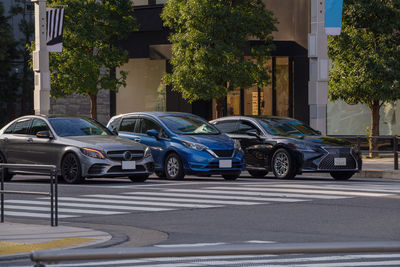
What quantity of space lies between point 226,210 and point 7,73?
1348 inches

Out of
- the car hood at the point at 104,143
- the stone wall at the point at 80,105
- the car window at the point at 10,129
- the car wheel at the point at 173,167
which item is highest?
the stone wall at the point at 80,105

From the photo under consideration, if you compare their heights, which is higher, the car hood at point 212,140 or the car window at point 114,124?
the car window at point 114,124

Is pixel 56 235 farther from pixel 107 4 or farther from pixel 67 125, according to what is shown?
pixel 107 4

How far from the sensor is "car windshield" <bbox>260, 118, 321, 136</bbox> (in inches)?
822

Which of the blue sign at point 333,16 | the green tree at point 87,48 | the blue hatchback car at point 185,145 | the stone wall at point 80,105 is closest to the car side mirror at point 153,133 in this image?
the blue hatchback car at point 185,145

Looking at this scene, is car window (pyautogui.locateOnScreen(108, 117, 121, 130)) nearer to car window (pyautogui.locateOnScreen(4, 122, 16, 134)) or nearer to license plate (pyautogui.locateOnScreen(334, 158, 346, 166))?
car window (pyautogui.locateOnScreen(4, 122, 16, 134))

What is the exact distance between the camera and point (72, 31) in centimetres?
3356

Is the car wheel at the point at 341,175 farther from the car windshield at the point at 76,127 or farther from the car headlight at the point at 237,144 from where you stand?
the car windshield at the point at 76,127

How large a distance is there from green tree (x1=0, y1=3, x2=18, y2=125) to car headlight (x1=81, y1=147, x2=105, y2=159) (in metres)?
26.9

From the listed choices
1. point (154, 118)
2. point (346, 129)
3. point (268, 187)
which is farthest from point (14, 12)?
point (268, 187)

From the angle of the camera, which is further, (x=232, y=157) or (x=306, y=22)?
(x=306, y=22)

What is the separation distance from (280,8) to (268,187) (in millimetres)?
18738

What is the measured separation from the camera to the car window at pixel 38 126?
19641mm

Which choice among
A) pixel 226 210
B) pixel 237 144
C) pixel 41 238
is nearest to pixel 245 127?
pixel 237 144
